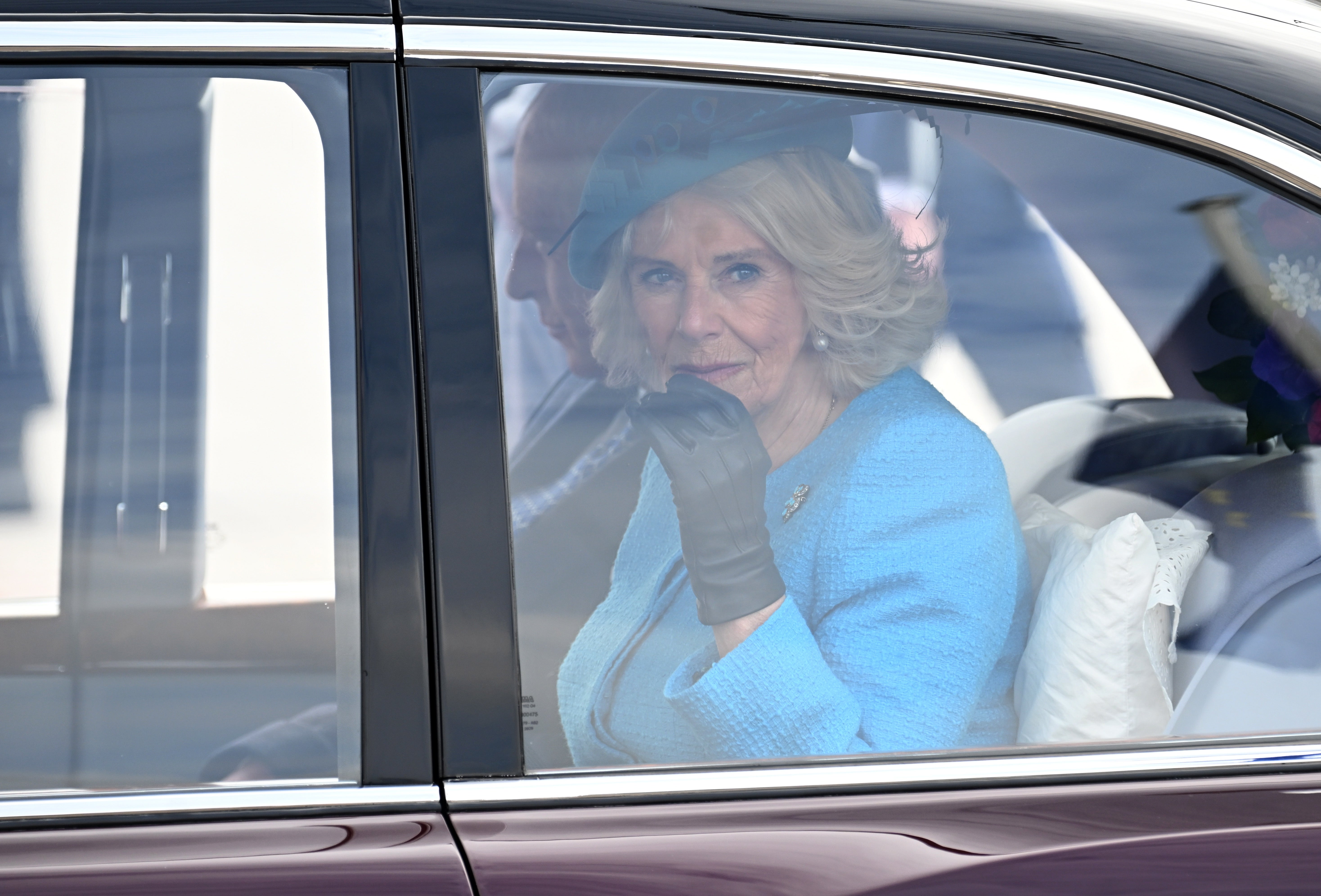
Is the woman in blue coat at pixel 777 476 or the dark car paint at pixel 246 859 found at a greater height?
the woman in blue coat at pixel 777 476

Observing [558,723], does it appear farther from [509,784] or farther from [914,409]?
[914,409]

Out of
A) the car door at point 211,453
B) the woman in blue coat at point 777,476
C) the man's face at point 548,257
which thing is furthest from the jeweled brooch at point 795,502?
the car door at point 211,453

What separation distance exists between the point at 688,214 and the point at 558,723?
1.99ft

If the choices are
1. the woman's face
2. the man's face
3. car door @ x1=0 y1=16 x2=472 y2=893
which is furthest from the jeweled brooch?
car door @ x1=0 y1=16 x2=472 y2=893

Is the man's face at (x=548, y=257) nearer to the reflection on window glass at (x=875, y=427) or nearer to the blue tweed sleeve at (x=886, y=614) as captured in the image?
the reflection on window glass at (x=875, y=427)

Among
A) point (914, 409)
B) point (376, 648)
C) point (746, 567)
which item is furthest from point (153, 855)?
point (914, 409)

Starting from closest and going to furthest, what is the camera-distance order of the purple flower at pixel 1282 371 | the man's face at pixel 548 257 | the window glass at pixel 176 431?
the window glass at pixel 176 431
the man's face at pixel 548 257
the purple flower at pixel 1282 371

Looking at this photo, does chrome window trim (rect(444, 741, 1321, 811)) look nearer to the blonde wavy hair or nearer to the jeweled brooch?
the jeweled brooch

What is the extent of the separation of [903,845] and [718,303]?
65 cm

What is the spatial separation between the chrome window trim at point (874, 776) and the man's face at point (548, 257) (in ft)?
1.41

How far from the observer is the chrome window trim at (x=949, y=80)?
1.11 metres

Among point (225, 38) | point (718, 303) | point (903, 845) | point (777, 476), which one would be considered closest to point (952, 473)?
point (777, 476)

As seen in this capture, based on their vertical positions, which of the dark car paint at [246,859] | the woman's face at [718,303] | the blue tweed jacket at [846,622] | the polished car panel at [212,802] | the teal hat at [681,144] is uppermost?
the teal hat at [681,144]

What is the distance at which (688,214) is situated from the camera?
1.25 meters
